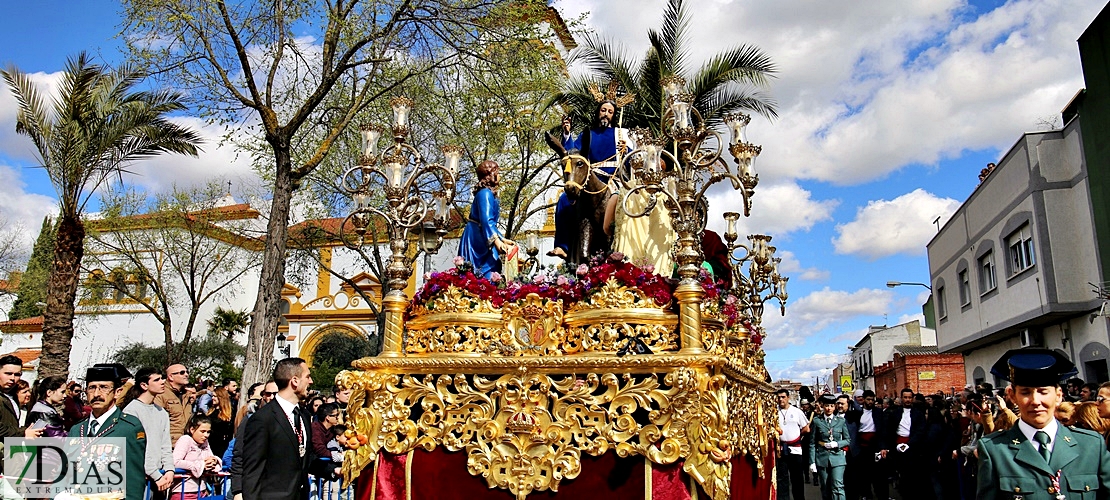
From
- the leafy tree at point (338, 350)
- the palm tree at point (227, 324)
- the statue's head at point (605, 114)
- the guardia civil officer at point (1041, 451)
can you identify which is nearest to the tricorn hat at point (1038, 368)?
the guardia civil officer at point (1041, 451)

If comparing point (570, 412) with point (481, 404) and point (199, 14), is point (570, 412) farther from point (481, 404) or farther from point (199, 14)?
point (199, 14)

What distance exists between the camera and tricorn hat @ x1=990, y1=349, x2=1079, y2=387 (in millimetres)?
3287

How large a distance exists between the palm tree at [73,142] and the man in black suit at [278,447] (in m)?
9.39

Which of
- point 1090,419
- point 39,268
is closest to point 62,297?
point 1090,419

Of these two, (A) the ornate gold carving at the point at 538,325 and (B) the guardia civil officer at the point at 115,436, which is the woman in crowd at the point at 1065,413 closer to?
(A) the ornate gold carving at the point at 538,325

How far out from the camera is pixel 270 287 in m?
12.6

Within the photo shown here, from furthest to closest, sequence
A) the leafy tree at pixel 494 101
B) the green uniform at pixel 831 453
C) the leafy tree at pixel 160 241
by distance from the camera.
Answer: the leafy tree at pixel 160 241 → the leafy tree at pixel 494 101 → the green uniform at pixel 831 453

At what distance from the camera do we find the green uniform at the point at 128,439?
5.05 m

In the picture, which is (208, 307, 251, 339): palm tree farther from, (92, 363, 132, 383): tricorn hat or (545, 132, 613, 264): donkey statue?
(545, 132, 613, 264): donkey statue

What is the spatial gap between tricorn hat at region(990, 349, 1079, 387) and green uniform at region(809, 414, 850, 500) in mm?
7569

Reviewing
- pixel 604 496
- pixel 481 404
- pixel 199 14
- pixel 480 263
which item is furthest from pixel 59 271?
pixel 604 496

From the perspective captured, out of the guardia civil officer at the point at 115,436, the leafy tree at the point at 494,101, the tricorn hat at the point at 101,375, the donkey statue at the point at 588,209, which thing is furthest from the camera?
the leafy tree at the point at 494,101

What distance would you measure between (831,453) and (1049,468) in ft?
25.1

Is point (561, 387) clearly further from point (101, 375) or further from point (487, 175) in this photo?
point (101, 375)
